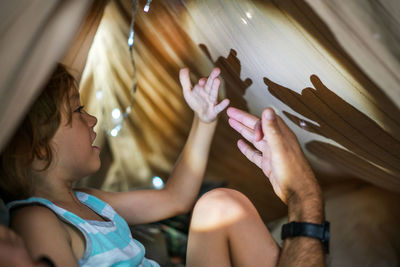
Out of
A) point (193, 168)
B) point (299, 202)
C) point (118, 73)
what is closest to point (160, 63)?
point (118, 73)

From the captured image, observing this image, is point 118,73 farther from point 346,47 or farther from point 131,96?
point 346,47

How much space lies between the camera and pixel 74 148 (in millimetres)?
998

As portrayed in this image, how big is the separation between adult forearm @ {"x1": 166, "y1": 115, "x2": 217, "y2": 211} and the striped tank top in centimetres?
21

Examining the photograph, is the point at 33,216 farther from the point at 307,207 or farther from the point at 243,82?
the point at 243,82

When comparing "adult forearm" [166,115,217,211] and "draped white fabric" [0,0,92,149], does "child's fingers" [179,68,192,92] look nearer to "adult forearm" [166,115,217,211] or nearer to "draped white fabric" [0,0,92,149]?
"adult forearm" [166,115,217,211]

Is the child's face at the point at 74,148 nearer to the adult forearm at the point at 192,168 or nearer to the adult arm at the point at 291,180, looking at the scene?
the adult forearm at the point at 192,168

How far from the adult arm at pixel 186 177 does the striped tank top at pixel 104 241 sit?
14 cm

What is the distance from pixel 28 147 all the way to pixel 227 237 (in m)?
0.49

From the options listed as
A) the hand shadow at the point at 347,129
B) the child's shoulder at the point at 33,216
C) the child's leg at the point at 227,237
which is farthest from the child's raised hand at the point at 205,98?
the child's shoulder at the point at 33,216

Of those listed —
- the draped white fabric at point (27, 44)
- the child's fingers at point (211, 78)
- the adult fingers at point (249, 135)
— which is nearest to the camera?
the draped white fabric at point (27, 44)

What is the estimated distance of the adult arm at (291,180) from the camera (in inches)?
35.2

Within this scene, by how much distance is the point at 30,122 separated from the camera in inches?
37.6

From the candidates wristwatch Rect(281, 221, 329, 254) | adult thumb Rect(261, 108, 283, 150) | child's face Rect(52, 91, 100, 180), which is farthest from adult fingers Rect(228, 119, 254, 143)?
child's face Rect(52, 91, 100, 180)

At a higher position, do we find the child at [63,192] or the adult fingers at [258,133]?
the child at [63,192]
